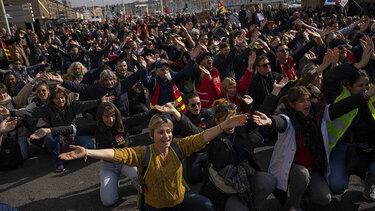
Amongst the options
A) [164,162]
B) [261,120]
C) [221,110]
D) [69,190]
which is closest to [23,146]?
[69,190]

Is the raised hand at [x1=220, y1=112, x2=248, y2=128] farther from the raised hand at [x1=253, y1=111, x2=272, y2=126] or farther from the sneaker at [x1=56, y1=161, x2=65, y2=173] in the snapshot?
the sneaker at [x1=56, y1=161, x2=65, y2=173]

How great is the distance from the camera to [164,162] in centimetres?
304

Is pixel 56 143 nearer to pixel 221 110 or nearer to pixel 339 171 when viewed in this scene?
pixel 221 110

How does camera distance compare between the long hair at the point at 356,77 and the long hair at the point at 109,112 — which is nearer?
the long hair at the point at 356,77

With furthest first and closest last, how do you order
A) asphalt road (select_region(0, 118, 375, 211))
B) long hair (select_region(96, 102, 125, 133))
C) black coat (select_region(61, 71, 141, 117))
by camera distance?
black coat (select_region(61, 71, 141, 117))
long hair (select_region(96, 102, 125, 133))
asphalt road (select_region(0, 118, 375, 211))

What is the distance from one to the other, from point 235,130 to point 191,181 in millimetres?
1399

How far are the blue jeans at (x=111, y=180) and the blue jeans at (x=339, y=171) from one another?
2308 millimetres

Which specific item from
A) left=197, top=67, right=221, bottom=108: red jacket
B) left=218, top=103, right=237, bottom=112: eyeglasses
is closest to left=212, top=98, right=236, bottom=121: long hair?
left=218, top=103, right=237, bottom=112: eyeglasses

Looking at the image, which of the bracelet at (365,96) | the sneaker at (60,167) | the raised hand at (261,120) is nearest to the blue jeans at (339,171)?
the bracelet at (365,96)

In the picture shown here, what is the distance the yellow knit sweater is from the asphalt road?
40.2 inches

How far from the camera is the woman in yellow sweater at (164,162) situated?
2.98 metres

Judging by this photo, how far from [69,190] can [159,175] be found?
2.17m

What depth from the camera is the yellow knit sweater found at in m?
2.98

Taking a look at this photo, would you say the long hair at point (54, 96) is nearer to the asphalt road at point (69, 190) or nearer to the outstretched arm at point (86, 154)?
the asphalt road at point (69, 190)
